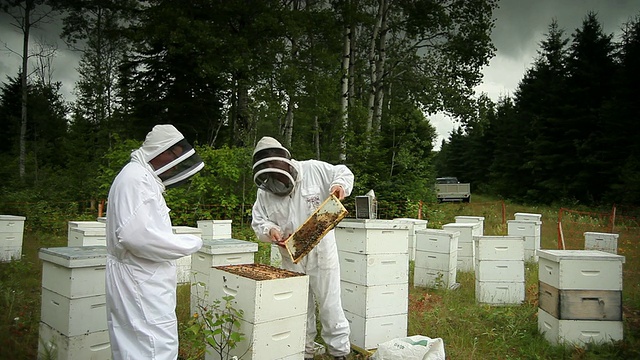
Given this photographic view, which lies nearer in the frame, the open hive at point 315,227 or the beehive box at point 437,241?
the open hive at point 315,227

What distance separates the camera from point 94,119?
2052cm

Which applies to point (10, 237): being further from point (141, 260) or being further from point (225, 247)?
point (141, 260)

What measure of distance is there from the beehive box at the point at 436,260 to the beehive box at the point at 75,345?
15.9ft

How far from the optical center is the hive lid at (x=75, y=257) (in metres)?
2.99

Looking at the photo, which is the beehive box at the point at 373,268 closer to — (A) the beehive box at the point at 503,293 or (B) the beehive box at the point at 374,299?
(B) the beehive box at the point at 374,299

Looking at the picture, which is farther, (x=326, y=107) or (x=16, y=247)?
(x=326, y=107)

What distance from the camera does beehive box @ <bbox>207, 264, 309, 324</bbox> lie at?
2.78 metres

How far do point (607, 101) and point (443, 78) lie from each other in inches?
335

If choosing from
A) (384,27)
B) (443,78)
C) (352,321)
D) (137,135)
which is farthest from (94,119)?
(352,321)

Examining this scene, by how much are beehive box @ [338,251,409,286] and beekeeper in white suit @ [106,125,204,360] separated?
1833 millimetres

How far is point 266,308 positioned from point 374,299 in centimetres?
141

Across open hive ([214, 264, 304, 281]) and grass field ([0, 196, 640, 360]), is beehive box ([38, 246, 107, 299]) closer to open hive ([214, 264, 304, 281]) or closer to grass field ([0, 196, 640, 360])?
open hive ([214, 264, 304, 281])

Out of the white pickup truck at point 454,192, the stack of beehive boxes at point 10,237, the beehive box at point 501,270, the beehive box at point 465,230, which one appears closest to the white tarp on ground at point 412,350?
the beehive box at point 501,270

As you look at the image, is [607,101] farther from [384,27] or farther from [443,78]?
[384,27]
